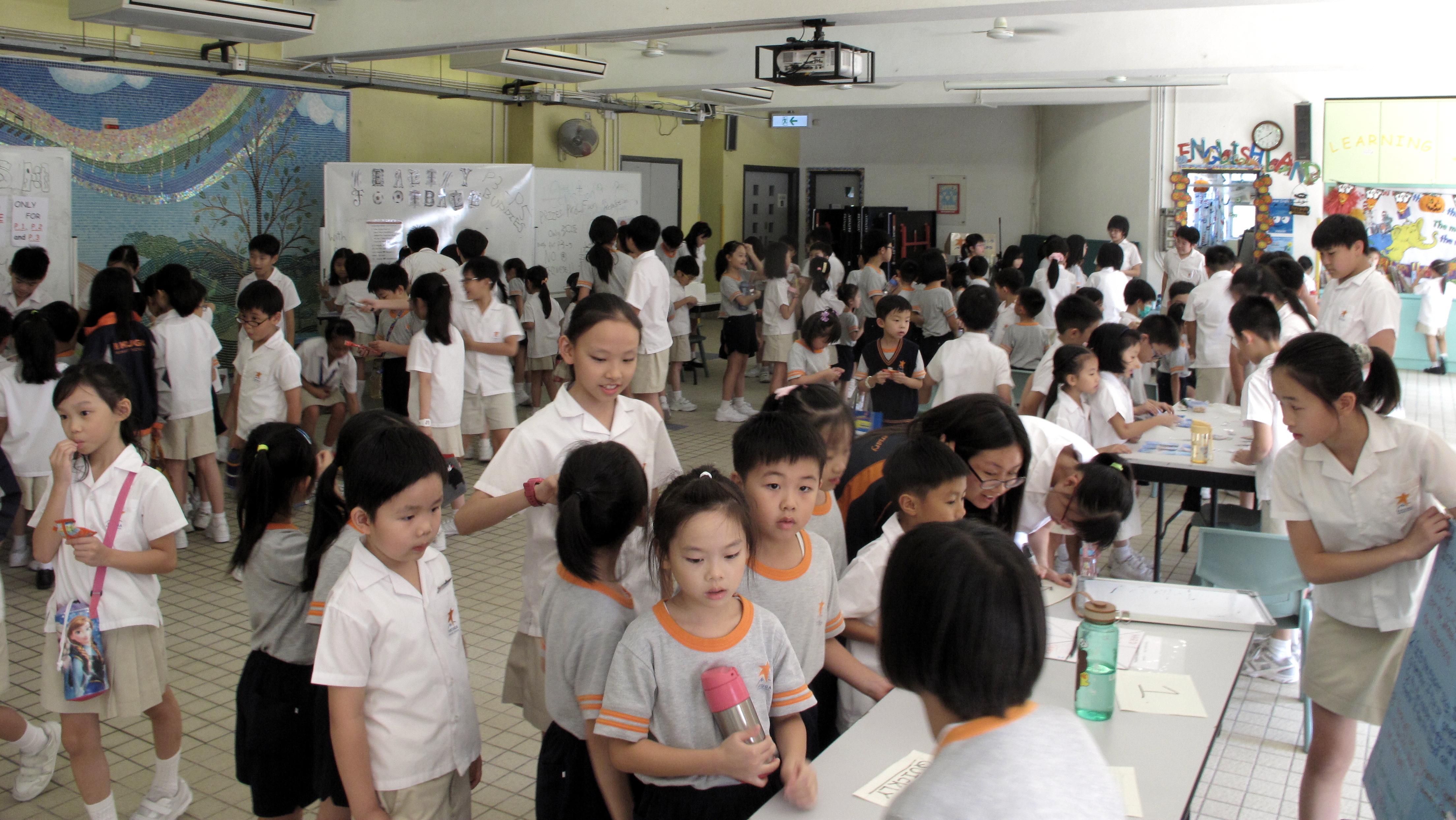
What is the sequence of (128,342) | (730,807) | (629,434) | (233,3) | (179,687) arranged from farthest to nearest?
(233,3)
(128,342)
(179,687)
(629,434)
(730,807)

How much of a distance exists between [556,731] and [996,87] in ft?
35.4

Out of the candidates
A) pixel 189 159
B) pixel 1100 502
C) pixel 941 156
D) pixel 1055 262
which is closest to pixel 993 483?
pixel 1100 502

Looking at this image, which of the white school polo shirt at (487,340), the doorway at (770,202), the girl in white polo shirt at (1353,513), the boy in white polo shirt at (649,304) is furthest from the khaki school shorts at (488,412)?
the doorway at (770,202)

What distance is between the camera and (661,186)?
549 inches

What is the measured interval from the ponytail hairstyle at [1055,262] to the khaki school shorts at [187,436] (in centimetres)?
595

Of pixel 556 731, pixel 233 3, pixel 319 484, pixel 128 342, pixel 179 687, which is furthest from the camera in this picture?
pixel 233 3

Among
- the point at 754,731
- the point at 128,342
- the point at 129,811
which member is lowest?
the point at 129,811

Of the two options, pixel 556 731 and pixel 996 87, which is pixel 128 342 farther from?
pixel 996 87

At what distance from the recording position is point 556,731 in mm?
2107

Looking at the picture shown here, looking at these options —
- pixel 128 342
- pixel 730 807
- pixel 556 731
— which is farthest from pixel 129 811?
pixel 128 342

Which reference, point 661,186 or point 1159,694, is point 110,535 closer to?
point 1159,694

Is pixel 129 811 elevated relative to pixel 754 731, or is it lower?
lower

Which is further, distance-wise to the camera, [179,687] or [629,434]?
[179,687]

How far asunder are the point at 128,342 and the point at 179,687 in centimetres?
A: 172
